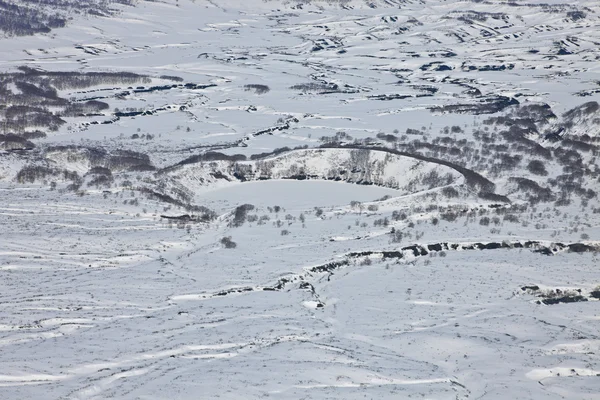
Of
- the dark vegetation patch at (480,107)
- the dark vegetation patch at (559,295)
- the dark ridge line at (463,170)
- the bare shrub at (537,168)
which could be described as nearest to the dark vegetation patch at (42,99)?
the dark ridge line at (463,170)

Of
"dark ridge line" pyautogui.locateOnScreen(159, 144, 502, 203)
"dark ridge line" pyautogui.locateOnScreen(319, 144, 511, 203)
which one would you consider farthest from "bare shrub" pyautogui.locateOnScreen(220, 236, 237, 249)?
"dark ridge line" pyautogui.locateOnScreen(319, 144, 511, 203)

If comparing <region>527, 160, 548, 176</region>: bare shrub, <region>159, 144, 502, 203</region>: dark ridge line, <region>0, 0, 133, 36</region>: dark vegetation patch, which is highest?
<region>0, 0, 133, 36</region>: dark vegetation patch

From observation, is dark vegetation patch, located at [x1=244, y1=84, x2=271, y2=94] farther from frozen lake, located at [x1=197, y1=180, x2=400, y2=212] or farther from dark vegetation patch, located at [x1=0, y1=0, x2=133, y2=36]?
dark vegetation patch, located at [x1=0, y1=0, x2=133, y2=36]

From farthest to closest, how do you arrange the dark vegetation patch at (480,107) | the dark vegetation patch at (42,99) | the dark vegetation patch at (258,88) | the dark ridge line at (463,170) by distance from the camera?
the dark vegetation patch at (258,88) → the dark vegetation patch at (480,107) → the dark vegetation patch at (42,99) → the dark ridge line at (463,170)

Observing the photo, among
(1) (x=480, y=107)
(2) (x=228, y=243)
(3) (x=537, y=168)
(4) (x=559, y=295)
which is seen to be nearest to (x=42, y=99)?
(2) (x=228, y=243)

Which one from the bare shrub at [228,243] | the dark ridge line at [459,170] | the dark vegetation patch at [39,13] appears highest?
the dark vegetation patch at [39,13]

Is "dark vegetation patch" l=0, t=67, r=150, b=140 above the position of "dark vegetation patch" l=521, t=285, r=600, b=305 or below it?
above

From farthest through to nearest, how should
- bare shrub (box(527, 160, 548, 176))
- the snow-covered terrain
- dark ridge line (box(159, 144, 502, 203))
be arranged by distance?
bare shrub (box(527, 160, 548, 176)) → dark ridge line (box(159, 144, 502, 203)) → the snow-covered terrain

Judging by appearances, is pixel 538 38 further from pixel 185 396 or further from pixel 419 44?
pixel 185 396

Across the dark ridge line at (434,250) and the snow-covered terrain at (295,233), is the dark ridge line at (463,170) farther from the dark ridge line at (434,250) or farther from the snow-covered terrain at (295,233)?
the dark ridge line at (434,250)
